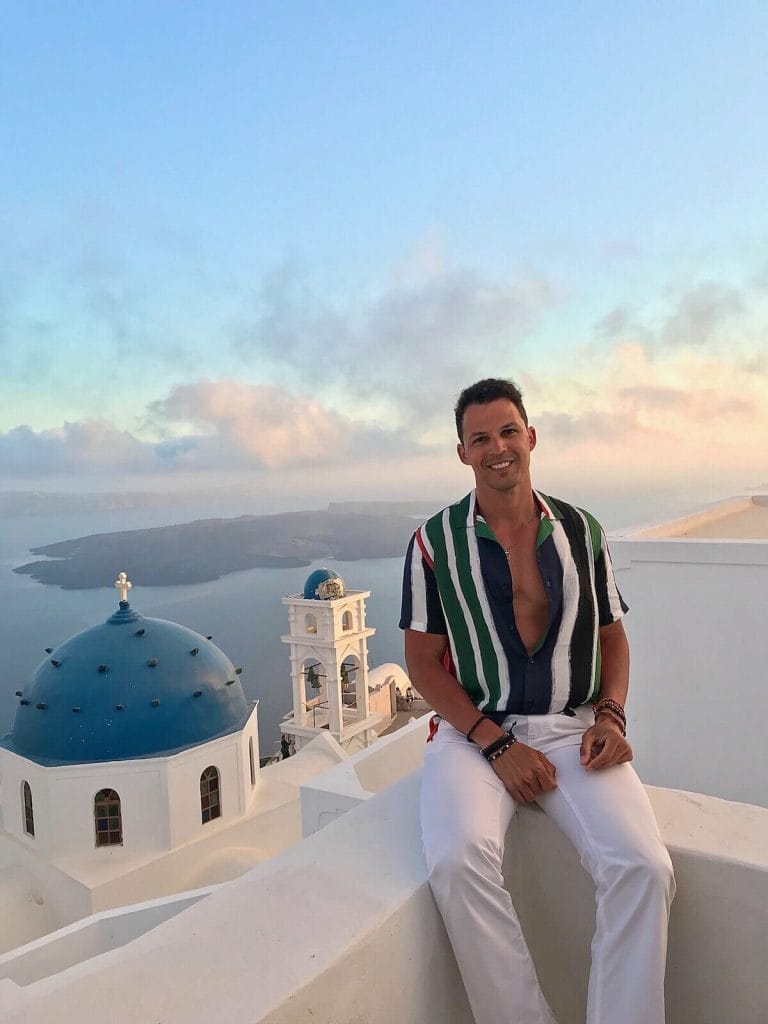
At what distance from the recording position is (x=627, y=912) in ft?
4.87

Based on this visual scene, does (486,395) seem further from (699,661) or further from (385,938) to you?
(699,661)

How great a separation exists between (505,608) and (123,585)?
9.86 metres

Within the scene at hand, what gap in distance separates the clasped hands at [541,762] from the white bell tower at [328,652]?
12354 millimetres

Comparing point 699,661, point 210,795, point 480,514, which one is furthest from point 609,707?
point 210,795

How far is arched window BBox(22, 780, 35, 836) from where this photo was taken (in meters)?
9.25

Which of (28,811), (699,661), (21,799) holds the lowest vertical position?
(28,811)

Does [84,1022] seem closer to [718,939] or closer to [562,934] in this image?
[562,934]

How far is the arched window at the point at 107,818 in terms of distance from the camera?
8945mm

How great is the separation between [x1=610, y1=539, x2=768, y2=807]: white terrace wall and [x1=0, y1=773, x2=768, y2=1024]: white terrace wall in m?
2.39

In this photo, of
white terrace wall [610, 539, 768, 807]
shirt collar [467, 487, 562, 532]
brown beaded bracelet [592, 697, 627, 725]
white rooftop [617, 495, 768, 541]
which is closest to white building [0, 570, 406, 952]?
white terrace wall [610, 539, 768, 807]

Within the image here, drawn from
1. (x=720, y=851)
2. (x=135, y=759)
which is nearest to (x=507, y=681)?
(x=720, y=851)

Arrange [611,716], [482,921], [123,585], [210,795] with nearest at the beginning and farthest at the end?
[482,921], [611,716], [210,795], [123,585]

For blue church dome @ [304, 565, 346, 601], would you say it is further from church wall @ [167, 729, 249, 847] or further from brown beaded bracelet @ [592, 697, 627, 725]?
brown beaded bracelet @ [592, 697, 627, 725]

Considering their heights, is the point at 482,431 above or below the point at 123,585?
above
